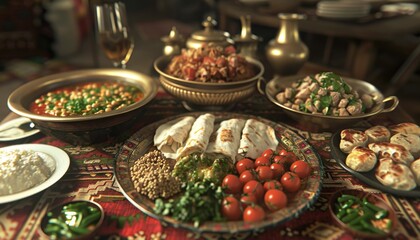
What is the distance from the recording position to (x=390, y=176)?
4.71 feet

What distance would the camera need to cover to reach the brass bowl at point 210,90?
1.99 m

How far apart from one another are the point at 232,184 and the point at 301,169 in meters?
0.34

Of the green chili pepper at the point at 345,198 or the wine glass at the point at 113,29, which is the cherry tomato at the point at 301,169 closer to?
the green chili pepper at the point at 345,198

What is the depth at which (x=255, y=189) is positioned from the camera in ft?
4.52

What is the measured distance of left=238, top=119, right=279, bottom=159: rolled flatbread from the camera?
66.9 inches

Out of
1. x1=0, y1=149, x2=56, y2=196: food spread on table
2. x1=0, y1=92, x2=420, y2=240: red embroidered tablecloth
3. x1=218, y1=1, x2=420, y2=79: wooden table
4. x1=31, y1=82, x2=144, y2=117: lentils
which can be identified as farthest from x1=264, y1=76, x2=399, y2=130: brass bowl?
x1=218, y1=1, x2=420, y2=79: wooden table

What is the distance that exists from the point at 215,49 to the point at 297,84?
1.95ft

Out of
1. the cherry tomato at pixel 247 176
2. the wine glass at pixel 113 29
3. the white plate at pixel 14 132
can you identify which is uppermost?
the wine glass at pixel 113 29

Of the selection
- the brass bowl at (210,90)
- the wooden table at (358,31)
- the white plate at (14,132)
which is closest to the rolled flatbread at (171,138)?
the brass bowl at (210,90)

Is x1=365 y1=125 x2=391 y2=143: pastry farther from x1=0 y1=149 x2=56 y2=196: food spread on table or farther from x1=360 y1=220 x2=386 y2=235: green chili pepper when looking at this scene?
x1=0 y1=149 x2=56 y2=196: food spread on table

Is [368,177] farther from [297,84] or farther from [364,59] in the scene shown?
[364,59]

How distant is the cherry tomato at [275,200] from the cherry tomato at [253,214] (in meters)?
0.06

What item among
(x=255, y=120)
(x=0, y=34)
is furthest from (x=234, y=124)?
(x=0, y=34)

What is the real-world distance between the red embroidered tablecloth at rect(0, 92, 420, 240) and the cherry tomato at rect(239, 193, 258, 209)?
120mm
